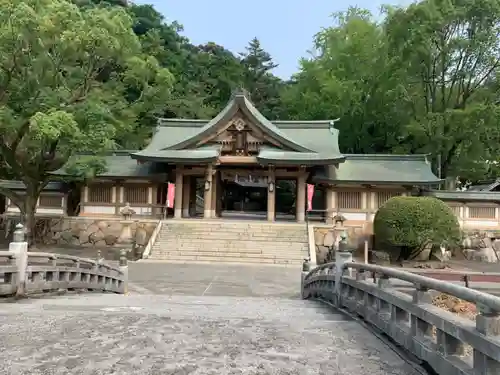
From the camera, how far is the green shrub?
1908 cm

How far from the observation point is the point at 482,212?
23656 mm

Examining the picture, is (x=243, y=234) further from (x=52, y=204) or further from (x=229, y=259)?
(x=52, y=204)

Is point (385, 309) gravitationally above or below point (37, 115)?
below

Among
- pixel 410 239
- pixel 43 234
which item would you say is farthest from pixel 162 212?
pixel 410 239

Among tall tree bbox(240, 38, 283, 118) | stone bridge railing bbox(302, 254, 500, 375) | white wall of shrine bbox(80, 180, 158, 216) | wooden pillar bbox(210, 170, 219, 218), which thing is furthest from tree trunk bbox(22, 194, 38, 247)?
tall tree bbox(240, 38, 283, 118)

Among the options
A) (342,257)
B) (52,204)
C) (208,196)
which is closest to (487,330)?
(342,257)

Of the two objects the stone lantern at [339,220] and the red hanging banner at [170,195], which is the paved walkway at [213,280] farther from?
the red hanging banner at [170,195]

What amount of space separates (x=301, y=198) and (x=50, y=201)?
13.7m

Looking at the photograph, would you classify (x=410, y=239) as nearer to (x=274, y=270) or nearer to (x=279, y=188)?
(x=274, y=270)

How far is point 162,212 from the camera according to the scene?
25172 millimetres

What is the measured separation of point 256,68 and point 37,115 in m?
40.3

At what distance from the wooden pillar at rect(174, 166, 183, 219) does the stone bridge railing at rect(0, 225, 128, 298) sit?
12068mm

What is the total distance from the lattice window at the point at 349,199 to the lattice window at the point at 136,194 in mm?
10441

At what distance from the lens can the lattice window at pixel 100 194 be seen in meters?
25.3
